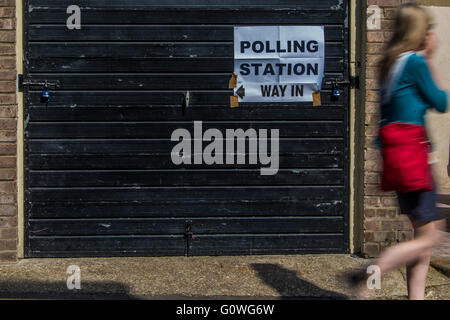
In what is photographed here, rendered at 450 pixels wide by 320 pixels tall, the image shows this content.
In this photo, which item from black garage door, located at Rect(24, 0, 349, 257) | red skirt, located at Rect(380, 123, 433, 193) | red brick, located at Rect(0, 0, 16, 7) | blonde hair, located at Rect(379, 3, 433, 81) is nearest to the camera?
red skirt, located at Rect(380, 123, 433, 193)

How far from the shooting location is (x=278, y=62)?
5.85 metres

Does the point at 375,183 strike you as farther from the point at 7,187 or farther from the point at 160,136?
the point at 7,187

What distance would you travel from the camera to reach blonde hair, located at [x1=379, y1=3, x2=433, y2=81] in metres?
3.43

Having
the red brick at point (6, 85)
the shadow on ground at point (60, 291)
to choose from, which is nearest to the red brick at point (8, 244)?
the shadow on ground at point (60, 291)

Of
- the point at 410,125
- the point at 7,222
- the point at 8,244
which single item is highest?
the point at 410,125

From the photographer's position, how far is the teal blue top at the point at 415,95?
3.37m

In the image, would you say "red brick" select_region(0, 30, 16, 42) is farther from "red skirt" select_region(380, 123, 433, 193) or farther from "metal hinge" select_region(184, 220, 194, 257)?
"red skirt" select_region(380, 123, 433, 193)

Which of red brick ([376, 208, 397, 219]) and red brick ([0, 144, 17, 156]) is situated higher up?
red brick ([0, 144, 17, 156])

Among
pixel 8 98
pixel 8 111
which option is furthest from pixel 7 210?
pixel 8 98

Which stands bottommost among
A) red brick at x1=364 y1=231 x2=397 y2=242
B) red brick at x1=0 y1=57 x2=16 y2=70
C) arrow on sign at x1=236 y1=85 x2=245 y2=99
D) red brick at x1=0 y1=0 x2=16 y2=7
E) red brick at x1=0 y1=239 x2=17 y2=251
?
red brick at x1=0 y1=239 x2=17 y2=251

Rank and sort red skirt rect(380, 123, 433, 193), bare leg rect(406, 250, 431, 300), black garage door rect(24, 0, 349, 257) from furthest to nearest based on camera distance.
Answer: black garage door rect(24, 0, 349, 257)
bare leg rect(406, 250, 431, 300)
red skirt rect(380, 123, 433, 193)

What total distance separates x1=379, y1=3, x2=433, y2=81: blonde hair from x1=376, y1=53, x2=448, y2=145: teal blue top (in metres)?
0.09

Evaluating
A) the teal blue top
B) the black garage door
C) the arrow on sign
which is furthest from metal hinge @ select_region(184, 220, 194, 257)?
the teal blue top

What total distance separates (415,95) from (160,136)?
9.71 feet
